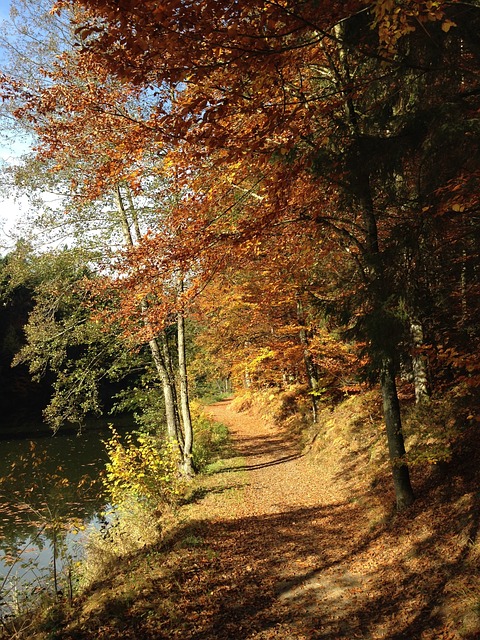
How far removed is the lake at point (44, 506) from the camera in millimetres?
6738

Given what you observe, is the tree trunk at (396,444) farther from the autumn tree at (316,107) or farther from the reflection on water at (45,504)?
the reflection on water at (45,504)

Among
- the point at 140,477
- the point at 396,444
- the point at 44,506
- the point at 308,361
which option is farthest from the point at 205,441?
the point at 396,444

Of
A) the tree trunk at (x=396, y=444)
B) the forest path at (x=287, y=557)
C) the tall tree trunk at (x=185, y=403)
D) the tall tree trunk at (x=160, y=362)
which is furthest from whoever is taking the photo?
the tall tree trunk at (x=185, y=403)

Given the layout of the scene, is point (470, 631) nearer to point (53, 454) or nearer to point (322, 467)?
point (322, 467)

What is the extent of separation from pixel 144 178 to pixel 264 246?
3.60 m

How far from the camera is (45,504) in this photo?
873 centimetres

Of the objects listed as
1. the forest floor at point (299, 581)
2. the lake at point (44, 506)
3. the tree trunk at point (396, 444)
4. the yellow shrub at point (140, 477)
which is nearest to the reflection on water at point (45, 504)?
the lake at point (44, 506)

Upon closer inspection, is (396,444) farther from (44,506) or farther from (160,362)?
(44,506)

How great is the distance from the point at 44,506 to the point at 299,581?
9.30m

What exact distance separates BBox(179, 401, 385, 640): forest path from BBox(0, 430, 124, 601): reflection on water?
2463 millimetres

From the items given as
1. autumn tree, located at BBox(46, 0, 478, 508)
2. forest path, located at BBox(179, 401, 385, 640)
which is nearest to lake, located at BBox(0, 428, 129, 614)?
forest path, located at BBox(179, 401, 385, 640)

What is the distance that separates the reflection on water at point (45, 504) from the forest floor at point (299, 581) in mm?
1330

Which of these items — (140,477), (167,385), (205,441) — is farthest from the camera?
(205,441)

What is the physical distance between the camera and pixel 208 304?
16281 millimetres
